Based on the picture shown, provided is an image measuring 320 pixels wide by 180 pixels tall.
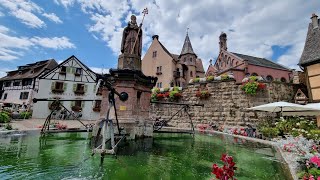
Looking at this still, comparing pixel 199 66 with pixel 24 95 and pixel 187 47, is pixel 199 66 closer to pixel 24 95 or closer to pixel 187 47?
pixel 187 47

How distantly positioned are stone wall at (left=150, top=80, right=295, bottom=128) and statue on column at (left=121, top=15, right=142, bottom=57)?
1124 cm

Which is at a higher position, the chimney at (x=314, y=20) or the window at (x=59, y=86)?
the chimney at (x=314, y=20)

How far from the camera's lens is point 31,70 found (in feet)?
121

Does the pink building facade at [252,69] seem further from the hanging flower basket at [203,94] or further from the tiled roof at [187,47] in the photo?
the hanging flower basket at [203,94]

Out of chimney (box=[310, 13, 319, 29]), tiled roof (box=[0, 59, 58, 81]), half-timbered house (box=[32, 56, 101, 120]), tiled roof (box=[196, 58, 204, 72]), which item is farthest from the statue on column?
tiled roof (box=[196, 58, 204, 72])

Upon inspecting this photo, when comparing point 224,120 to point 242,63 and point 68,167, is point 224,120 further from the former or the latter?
point 242,63

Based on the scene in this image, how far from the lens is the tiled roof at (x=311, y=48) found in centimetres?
1596

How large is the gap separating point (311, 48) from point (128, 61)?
55.0ft

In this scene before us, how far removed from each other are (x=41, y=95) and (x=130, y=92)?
2764 cm

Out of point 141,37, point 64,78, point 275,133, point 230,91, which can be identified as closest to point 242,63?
point 230,91

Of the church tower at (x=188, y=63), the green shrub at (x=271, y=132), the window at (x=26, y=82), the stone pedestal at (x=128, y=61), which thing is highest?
the church tower at (x=188, y=63)

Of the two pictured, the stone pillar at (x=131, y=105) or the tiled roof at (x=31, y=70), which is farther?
the tiled roof at (x=31, y=70)

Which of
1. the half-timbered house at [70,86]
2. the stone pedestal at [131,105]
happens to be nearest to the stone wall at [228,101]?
the stone pedestal at [131,105]

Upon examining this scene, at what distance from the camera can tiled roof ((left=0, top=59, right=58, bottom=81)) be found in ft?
116
